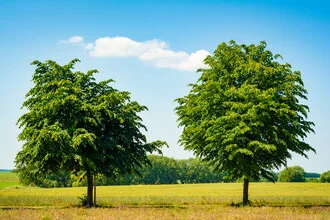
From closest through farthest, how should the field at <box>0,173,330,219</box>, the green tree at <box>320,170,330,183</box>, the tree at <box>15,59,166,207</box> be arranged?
the field at <box>0,173,330,219</box> < the tree at <box>15,59,166,207</box> < the green tree at <box>320,170,330,183</box>

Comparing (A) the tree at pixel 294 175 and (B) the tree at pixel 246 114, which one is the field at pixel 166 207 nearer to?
(B) the tree at pixel 246 114

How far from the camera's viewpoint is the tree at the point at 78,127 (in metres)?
27.5

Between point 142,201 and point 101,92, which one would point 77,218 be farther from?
point 142,201

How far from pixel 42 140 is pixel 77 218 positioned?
8.76 m

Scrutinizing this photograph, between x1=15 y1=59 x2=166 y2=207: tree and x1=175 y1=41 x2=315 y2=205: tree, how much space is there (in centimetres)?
455

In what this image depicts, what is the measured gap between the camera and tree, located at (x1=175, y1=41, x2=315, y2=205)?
28.9 metres

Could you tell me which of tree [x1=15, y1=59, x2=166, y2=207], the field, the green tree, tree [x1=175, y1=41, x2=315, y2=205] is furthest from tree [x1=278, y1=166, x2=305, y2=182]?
tree [x1=15, y1=59, x2=166, y2=207]

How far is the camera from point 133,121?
3048 centimetres

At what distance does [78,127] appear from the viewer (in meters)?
29.2

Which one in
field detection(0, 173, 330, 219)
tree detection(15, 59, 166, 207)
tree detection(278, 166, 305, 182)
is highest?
tree detection(15, 59, 166, 207)

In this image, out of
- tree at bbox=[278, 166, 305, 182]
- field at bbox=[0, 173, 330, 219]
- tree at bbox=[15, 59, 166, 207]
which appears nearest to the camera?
field at bbox=[0, 173, 330, 219]

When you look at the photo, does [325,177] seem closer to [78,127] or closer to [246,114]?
[246,114]

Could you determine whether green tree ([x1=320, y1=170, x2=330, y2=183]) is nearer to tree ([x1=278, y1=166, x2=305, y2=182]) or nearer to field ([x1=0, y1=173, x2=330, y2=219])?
tree ([x1=278, y1=166, x2=305, y2=182])

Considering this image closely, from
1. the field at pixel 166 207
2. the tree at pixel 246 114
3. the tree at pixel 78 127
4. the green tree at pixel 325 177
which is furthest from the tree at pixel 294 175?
the tree at pixel 78 127
